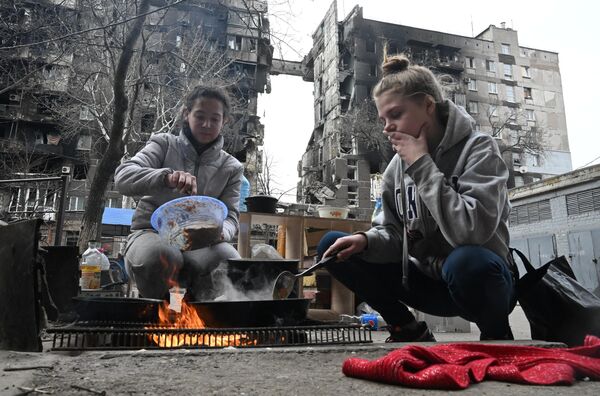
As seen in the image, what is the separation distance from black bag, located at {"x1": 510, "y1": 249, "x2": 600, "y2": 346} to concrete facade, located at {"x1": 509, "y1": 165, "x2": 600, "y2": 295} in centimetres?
1159

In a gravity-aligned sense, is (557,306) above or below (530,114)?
below

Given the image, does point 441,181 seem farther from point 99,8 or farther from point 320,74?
point 320,74

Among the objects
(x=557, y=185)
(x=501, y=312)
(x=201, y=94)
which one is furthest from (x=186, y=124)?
(x=557, y=185)

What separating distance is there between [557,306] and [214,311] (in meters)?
1.55

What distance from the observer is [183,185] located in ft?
7.43

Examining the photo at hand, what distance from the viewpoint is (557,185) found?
557 inches

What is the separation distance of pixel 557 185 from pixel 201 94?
15.1 m

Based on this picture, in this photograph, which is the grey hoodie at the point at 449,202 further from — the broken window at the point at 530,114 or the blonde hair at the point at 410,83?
the broken window at the point at 530,114

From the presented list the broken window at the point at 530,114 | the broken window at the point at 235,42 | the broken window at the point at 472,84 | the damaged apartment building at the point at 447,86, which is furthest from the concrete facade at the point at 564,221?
the broken window at the point at 235,42

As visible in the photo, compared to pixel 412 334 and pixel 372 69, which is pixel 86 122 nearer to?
pixel 372 69

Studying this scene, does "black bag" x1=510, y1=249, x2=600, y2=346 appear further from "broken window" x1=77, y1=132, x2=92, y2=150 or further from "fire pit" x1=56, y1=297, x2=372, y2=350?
"broken window" x1=77, y1=132, x2=92, y2=150

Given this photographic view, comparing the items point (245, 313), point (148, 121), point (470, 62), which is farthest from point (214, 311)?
point (470, 62)

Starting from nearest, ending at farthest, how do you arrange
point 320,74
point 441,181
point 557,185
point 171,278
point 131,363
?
point 131,363 < point 441,181 < point 171,278 < point 557,185 < point 320,74

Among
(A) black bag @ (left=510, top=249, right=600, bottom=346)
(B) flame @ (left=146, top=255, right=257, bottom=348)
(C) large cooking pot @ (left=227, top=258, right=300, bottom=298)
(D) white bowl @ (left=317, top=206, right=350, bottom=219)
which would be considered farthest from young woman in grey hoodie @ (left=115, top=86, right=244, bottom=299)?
(D) white bowl @ (left=317, top=206, right=350, bottom=219)
